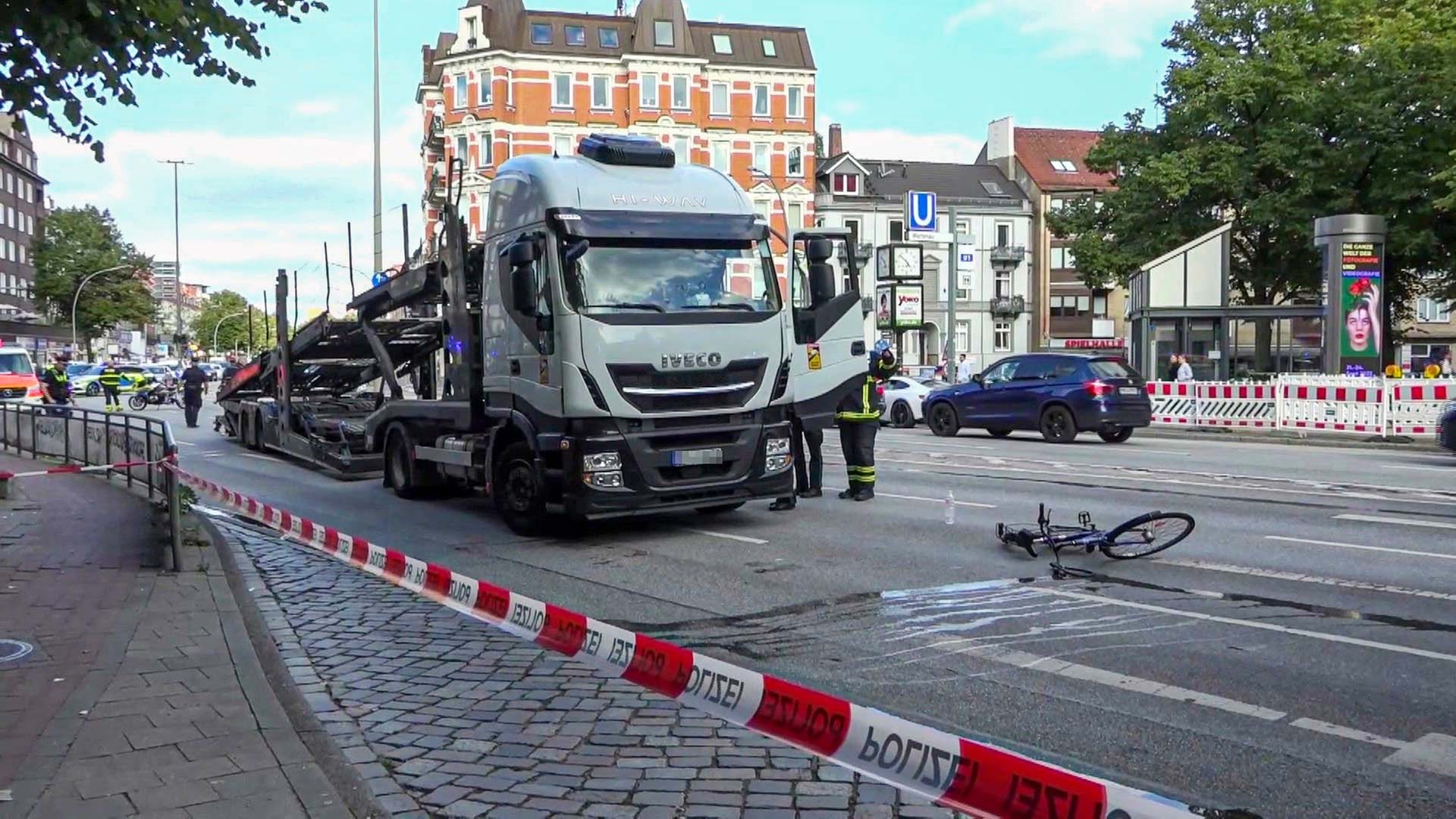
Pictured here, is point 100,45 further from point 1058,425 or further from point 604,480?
point 1058,425

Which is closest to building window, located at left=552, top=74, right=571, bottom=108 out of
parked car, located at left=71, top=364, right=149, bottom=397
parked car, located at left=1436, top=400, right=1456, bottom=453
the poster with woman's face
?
parked car, located at left=71, top=364, right=149, bottom=397

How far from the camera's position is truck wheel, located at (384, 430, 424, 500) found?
14.7m

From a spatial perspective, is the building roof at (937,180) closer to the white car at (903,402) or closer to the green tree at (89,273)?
the white car at (903,402)

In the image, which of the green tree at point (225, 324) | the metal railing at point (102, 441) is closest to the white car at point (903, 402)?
the metal railing at point (102, 441)

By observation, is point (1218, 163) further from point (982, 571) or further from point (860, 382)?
point (982, 571)

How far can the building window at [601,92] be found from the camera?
66.7 meters

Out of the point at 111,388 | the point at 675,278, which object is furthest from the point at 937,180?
the point at 675,278

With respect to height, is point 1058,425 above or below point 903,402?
below

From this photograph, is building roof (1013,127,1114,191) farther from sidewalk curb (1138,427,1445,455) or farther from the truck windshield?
the truck windshield

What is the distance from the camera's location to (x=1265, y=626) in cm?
726

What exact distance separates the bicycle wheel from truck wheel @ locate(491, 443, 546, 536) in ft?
15.9

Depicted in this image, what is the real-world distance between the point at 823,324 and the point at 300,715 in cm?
822

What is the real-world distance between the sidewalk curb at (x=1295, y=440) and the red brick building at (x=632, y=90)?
124ft

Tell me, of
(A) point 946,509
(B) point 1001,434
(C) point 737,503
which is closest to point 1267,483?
(A) point 946,509
